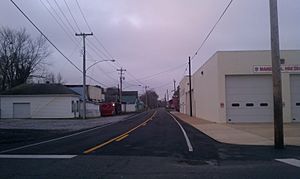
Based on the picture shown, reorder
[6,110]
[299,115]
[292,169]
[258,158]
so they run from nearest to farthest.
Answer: [292,169], [258,158], [299,115], [6,110]

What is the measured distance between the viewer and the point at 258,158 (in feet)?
42.5

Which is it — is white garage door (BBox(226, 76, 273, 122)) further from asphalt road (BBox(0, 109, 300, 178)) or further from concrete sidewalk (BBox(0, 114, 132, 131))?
asphalt road (BBox(0, 109, 300, 178))

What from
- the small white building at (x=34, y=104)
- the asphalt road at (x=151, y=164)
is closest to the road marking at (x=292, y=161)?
the asphalt road at (x=151, y=164)

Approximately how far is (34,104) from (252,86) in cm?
3357

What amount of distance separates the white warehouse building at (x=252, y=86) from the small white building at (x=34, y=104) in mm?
28141

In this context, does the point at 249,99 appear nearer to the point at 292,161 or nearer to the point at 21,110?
the point at 292,161

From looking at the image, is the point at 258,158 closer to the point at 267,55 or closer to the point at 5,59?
the point at 267,55

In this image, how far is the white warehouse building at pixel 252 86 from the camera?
35.0 meters

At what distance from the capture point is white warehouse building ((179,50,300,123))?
3500 cm

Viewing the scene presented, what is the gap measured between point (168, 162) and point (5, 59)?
2567 inches

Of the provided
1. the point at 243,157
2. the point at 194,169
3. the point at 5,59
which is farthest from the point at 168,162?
the point at 5,59

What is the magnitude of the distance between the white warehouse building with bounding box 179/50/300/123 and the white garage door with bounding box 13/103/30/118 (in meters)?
31.4

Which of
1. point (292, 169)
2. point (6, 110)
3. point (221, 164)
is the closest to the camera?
point (292, 169)

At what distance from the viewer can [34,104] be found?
57.2 meters
